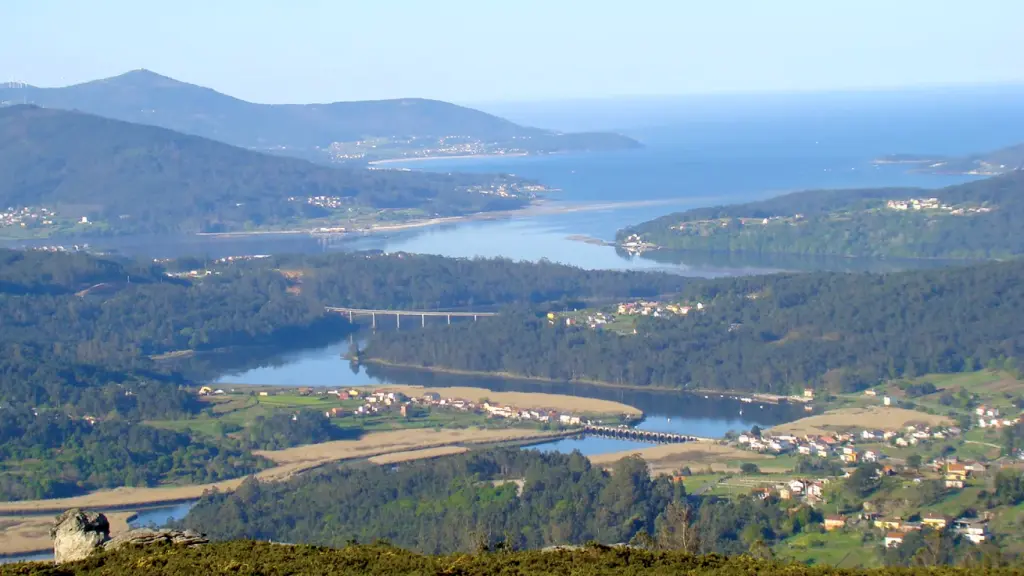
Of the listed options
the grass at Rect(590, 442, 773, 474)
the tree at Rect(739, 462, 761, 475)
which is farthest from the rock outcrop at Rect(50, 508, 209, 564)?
the tree at Rect(739, 462, 761, 475)

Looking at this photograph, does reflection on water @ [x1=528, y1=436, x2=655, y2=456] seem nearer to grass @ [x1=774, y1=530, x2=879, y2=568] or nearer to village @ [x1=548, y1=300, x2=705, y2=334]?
grass @ [x1=774, y1=530, x2=879, y2=568]

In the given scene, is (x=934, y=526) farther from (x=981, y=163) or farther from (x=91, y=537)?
(x=981, y=163)

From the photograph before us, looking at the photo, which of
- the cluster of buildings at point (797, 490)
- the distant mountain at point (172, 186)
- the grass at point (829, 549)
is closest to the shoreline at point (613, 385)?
the cluster of buildings at point (797, 490)

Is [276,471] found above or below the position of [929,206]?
below

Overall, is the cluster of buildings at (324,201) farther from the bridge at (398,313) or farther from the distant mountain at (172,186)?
the bridge at (398,313)

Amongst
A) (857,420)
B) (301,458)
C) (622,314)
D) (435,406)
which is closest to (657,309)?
(622,314)

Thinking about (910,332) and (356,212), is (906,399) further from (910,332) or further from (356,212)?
(356,212)

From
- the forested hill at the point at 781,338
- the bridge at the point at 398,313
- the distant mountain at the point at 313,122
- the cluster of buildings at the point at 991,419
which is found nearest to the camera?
the cluster of buildings at the point at 991,419
